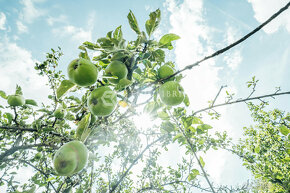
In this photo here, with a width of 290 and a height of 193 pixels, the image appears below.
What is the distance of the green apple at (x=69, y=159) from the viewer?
1.39 meters

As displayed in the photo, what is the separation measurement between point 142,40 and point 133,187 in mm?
7192

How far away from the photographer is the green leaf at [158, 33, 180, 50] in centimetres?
177

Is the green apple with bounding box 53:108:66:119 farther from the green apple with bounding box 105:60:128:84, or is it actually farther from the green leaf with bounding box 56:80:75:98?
the green apple with bounding box 105:60:128:84

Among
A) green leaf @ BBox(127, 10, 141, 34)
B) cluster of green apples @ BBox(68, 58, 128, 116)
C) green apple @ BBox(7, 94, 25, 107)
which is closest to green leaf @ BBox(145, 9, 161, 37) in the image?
green leaf @ BBox(127, 10, 141, 34)

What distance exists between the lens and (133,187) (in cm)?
717

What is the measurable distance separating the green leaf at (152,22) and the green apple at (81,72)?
30.2 inches

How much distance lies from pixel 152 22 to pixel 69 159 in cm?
159

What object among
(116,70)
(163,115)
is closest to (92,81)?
(116,70)

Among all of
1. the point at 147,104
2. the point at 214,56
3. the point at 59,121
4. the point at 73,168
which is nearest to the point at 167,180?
the point at 59,121

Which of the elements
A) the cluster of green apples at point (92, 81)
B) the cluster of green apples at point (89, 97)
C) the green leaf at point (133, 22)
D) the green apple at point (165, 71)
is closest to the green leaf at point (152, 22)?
the green leaf at point (133, 22)

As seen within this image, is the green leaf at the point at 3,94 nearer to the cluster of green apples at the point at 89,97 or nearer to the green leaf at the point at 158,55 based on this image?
the cluster of green apples at the point at 89,97

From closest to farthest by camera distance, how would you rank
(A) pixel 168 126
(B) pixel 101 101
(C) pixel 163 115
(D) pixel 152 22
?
(B) pixel 101 101
(D) pixel 152 22
(C) pixel 163 115
(A) pixel 168 126

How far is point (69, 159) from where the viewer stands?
140cm

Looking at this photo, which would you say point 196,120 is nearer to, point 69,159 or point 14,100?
point 69,159
